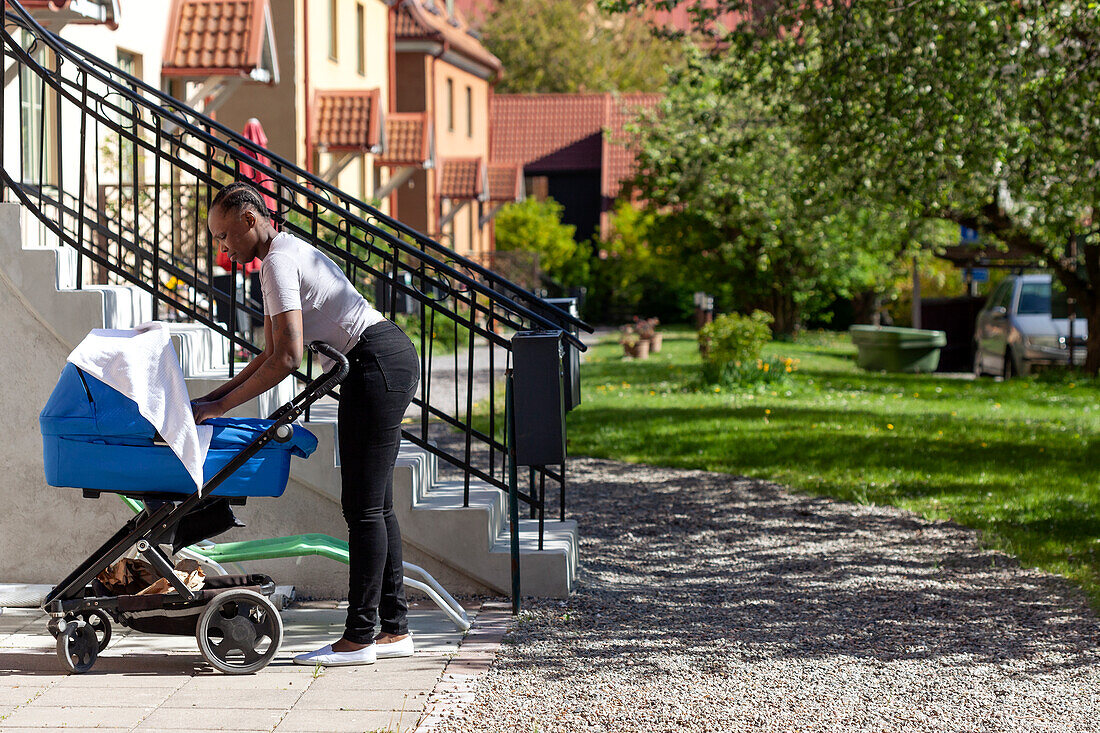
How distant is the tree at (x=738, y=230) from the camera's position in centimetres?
2533

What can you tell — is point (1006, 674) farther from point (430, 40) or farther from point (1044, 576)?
point (430, 40)

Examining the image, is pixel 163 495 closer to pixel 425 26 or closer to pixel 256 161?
pixel 256 161

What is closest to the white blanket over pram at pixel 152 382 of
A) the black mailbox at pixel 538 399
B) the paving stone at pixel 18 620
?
the black mailbox at pixel 538 399

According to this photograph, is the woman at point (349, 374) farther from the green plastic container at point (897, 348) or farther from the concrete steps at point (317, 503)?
the green plastic container at point (897, 348)

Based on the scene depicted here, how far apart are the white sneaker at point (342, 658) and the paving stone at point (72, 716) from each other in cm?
67

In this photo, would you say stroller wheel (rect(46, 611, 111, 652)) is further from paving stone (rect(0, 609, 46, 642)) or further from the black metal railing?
the black metal railing

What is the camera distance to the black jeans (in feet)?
15.0

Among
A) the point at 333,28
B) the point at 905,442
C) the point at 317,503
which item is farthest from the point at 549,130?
the point at 317,503

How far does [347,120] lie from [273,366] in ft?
52.9

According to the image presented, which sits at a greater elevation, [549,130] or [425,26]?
[425,26]

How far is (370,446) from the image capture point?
4605mm

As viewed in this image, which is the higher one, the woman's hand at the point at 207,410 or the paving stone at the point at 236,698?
the woman's hand at the point at 207,410

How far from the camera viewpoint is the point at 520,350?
5250 millimetres

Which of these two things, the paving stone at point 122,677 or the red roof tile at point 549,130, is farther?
the red roof tile at point 549,130
